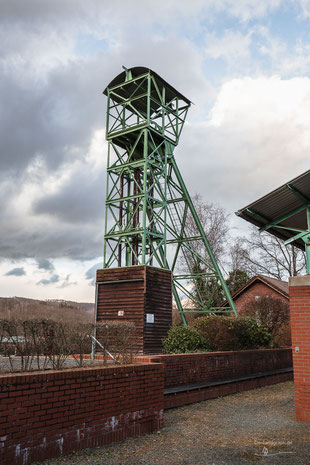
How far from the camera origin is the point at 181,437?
6742mm

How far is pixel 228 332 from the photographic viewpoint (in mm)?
14430

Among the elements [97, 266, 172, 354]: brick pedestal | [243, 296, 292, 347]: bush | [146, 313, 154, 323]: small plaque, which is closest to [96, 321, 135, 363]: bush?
[97, 266, 172, 354]: brick pedestal

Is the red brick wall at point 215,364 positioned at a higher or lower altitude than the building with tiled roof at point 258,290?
lower

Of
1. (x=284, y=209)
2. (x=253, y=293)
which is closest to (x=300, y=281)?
(x=284, y=209)

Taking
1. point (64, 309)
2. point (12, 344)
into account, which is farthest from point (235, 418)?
point (64, 309)

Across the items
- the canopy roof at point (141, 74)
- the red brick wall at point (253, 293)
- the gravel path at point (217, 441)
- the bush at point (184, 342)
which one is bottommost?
the gravel path at point (217, 441)

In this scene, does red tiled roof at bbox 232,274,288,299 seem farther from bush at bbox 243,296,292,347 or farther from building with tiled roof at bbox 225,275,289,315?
bush at bbox 243,296,292,347

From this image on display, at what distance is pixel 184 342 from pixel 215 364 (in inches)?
52.1

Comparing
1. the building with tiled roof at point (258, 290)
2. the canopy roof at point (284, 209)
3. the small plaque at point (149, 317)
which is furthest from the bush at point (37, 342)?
the building with tiled roof at point (258, 290)

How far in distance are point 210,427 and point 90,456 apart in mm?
3122

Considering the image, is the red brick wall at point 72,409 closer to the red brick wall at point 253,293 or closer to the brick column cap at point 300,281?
the brick column cap at point 300,281

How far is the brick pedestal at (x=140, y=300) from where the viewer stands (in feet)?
55.7

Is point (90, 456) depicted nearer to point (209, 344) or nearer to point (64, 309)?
point (209, 344)

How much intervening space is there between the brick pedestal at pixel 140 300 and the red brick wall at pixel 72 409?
9703mm
